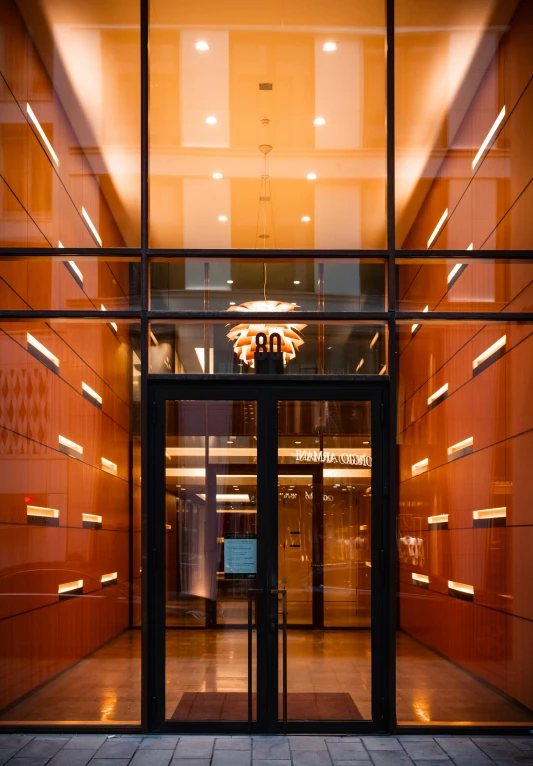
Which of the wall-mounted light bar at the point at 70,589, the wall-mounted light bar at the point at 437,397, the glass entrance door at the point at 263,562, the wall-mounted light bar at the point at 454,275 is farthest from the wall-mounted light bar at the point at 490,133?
the wall-mounted light bar at the point at 70,589

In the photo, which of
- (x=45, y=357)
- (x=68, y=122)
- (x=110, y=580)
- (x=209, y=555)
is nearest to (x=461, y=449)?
(x=209, y=555)

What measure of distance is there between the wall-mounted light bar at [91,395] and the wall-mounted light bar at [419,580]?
3.03 meters

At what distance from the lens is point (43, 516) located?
649 centimetres

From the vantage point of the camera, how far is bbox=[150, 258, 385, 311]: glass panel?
6.66 metres

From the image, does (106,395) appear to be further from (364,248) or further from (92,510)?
(364,248)

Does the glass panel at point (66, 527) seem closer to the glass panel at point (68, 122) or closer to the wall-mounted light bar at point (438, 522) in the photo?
the glass panel at point (68, 122)

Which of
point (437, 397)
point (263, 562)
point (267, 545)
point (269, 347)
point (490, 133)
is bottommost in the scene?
point (263, 562)

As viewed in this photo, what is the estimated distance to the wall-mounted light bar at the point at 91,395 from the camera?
6.52 m

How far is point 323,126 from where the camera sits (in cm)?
682

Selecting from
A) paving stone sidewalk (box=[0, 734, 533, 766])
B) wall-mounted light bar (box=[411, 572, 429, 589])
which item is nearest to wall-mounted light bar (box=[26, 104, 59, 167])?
wall-mounted light bar (box=[411, 572, 429, 589])

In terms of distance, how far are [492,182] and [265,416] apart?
292 cm

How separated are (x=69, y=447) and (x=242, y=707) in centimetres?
261

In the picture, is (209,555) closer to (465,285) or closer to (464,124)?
(465,285)

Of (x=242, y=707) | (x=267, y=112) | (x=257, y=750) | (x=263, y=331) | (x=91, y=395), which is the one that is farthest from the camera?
(x=267, y=112)
